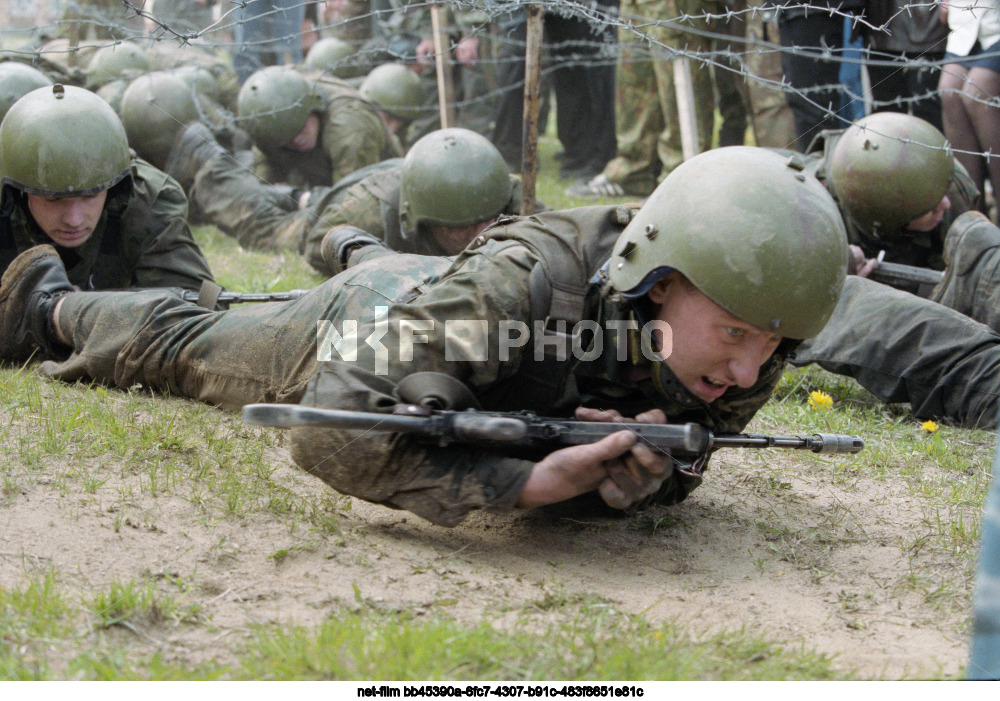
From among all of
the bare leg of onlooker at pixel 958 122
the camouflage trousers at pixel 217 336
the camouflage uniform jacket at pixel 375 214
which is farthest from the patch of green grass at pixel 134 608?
the bare leg of onlooker at pixel 958 122

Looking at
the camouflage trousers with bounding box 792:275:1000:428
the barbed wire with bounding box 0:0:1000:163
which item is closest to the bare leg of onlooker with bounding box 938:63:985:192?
the barbed wire with bounding box 0:0:1000:163

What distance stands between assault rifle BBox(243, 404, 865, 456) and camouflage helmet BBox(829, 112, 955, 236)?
8.82 ft

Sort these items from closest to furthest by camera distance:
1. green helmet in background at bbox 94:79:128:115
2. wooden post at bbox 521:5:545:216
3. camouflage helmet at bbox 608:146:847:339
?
camouflage helmet at bbox 608:146:847:339 → wooden post at bbox 521:5:545:216 → green helmet in background at bbox 94:79:128:115

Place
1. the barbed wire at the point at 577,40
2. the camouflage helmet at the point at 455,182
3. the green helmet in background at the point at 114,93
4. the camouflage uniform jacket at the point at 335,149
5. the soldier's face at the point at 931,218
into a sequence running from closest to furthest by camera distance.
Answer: the soldier's face at the point at 931,218, the barbed wire at the point at 577,40, the camouflage helmet at the point at 455,182, the green helmet in background at the point at 114,93, the camouflage uniform jacket at the point at 335,149

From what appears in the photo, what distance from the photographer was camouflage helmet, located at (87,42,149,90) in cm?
923

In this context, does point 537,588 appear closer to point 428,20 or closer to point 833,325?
point 833,325

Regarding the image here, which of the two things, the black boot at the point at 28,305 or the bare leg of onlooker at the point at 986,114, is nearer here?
the black boot at the point at 28,305

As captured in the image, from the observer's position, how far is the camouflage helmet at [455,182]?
559cm

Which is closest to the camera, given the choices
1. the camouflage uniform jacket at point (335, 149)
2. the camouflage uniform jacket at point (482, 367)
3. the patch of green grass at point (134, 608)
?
the patch of green grass at point (134, 608)

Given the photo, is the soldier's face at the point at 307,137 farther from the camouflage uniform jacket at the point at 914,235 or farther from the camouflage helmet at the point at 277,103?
the camouflage uniform jacket at the point at 914,235

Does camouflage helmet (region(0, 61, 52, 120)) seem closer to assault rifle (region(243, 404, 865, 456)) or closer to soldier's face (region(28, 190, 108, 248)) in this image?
soldier's face (region(28, 190, 108, 248))

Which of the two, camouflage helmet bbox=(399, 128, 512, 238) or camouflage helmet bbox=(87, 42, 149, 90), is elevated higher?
camouflage helmet bbox=(87, 42, 149, 90)

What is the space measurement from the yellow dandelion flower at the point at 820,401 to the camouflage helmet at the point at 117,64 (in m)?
6.90

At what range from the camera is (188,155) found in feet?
26.5
